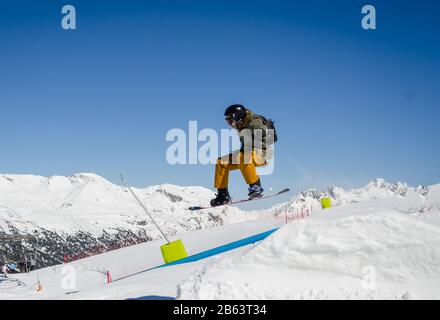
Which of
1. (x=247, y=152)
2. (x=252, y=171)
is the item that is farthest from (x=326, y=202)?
(x=247, y=152)

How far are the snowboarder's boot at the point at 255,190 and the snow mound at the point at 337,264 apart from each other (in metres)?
4.57

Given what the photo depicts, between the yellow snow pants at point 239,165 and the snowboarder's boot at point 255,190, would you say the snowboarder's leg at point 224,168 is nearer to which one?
the yellow snow pants at point 239,165

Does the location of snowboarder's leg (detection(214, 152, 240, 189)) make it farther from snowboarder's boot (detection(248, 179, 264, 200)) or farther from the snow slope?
the snow slope

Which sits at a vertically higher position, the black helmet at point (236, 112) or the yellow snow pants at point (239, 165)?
the black helmet at point (236, 112)

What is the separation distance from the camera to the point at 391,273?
172 inches

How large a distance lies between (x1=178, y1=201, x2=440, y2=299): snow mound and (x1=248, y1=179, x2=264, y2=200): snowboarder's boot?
15.0ft

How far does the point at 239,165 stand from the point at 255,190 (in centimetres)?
66

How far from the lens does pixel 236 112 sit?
343 inches

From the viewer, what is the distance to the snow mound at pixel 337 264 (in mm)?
4148

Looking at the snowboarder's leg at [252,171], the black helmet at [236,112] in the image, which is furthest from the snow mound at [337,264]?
the snowboarder's leg at [252,171]

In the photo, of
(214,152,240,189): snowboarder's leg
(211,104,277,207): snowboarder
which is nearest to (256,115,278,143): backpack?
(211,104,277,207): snowboarder
